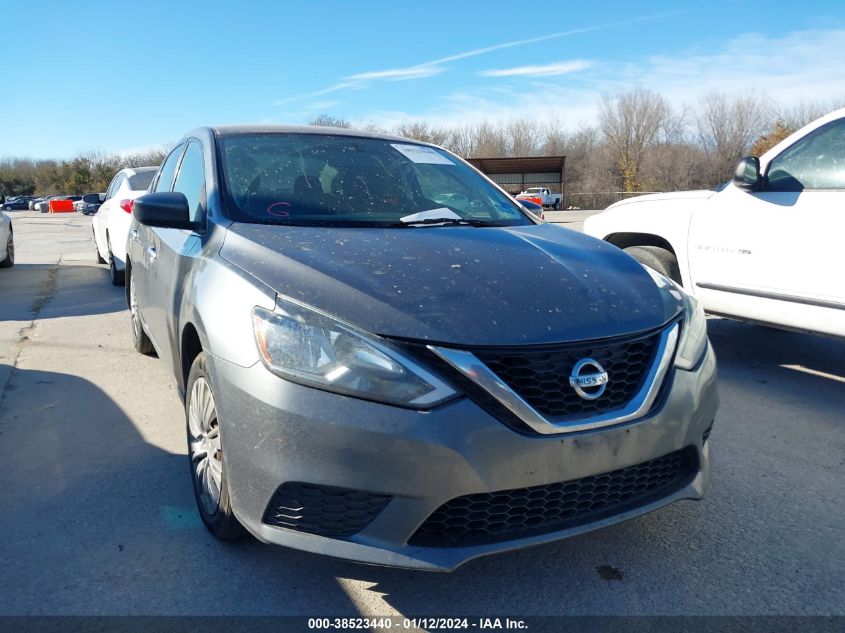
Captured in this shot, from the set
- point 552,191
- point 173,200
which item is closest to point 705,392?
point 173,200

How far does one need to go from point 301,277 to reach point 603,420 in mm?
1064

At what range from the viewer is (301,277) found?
2.29 meters

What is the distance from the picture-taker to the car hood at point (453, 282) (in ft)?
6.96

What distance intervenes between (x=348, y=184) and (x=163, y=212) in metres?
0.88

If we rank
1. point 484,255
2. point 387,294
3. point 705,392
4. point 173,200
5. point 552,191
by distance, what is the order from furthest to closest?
point 552,191
point 173,200
point 484,255
point 705,392
point 387,294

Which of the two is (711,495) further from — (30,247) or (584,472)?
(30,247)

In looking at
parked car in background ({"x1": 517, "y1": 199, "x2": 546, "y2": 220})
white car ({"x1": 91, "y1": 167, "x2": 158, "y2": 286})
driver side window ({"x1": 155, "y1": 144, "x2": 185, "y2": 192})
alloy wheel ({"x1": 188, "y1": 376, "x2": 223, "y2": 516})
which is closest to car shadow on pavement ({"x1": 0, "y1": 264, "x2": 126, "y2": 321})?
white car ({"x1": 91, "y1": 167, "x2": 158, "y2": 286})

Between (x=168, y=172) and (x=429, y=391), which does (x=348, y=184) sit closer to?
(x=429, y=391)

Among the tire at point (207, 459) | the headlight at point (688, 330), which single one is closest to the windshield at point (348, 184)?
the tire at point (207, 459)

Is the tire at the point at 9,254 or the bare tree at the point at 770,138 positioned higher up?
the bare tree at the point at 770,138

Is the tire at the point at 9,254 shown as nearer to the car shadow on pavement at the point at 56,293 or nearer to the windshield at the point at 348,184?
Answer: the car shadow on pavement at the point at 56,293

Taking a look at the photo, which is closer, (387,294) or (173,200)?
(387,294)

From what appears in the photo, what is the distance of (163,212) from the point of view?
115 inches

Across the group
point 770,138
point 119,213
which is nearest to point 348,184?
point 119,213
